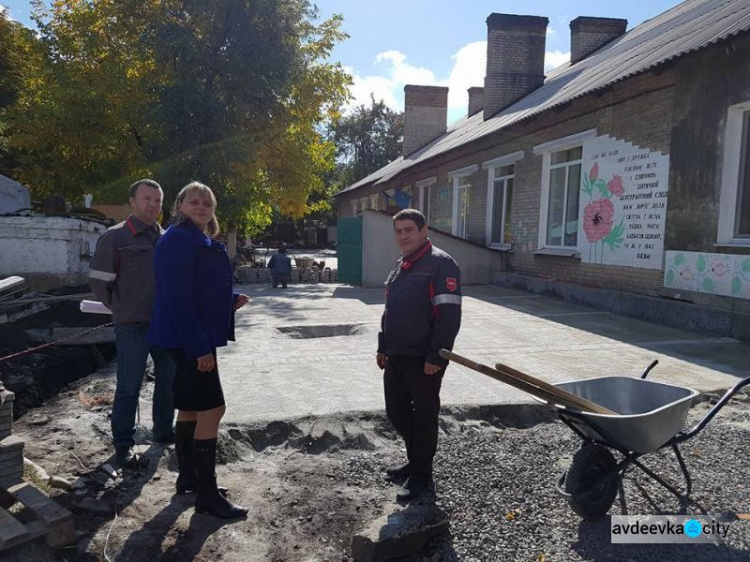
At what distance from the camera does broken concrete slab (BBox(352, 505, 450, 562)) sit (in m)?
2.47

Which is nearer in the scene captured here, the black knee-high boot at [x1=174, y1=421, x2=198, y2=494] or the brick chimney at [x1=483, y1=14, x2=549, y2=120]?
the black knee-high boot at [x1=174, y1=421, x2=198, y2=494]

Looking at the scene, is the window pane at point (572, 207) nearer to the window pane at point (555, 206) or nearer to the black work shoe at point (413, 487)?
the window pane at point (555, 206)

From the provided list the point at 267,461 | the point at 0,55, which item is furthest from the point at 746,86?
the point at 0,55

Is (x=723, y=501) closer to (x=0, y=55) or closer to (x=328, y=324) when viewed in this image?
(x=328, y=324)

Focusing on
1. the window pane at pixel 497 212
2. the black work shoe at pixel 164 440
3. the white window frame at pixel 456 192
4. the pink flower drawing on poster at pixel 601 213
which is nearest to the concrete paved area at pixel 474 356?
the black work shoe at pixel 164 440

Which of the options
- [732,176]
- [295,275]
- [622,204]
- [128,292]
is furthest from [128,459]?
[295,275]

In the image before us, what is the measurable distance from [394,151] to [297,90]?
3373 centimetres

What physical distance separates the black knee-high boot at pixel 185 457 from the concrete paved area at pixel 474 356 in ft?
3.01

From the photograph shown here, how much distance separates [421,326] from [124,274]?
1909mm

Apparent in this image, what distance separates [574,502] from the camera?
2.72m

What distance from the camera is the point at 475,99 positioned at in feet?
82.2

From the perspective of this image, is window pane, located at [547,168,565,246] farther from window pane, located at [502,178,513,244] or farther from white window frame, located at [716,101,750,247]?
white window frame, located at [716,101,750,247]

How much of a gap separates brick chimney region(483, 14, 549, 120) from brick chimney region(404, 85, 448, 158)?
8870mm

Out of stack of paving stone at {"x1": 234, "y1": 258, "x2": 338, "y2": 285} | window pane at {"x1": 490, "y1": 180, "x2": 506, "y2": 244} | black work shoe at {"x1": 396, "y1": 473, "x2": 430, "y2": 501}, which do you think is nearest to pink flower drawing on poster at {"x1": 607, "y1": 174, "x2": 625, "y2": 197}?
window pane at {"x1": 490, "y1": 180, "x2": 506, "y2": 244}
